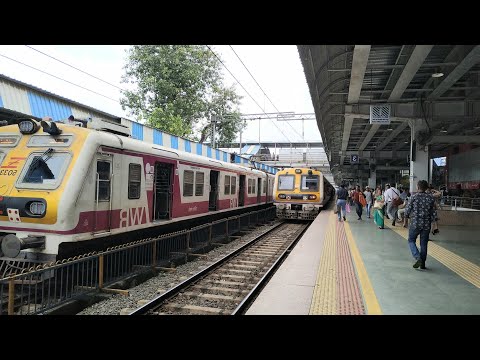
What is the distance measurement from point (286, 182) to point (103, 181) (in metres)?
12.5

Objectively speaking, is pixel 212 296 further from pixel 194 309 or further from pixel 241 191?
pixel 241 191

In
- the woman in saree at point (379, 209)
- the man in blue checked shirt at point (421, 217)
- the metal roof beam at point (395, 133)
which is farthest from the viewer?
the metal roof beam at point (395, 133)

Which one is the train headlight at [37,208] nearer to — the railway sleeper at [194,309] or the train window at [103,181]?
the train window at [103,181]

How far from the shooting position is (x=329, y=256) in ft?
27.7

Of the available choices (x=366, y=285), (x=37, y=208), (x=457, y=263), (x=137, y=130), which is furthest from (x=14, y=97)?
(x=457, y=263)

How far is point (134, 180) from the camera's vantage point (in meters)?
7.75

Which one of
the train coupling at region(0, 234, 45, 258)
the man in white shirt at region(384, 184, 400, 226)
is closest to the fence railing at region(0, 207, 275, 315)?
the train coupling at region(0, 234, 45, 258)

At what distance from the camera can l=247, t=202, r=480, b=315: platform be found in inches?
192

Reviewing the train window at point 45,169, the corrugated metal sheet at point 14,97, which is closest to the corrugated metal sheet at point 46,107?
the corrugated metal sheet at point 14,97

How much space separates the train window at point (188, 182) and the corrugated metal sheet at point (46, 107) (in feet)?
13.0

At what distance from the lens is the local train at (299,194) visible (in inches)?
693

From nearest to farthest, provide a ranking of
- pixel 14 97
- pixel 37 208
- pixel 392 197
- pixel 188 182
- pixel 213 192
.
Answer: pixel 37 208 < pixel 14 97 < pixel 188 182 < pixel 392 197 < pixel 213 192
